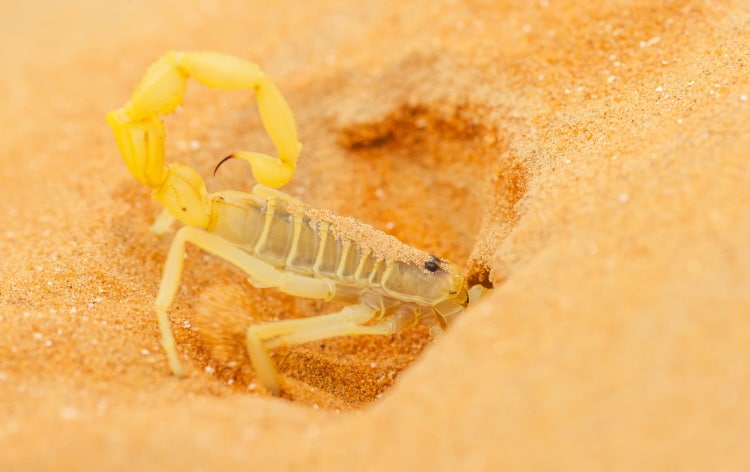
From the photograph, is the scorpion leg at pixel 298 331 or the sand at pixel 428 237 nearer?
the sand at pixel 428 237

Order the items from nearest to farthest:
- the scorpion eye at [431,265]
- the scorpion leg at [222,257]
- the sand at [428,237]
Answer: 1. the sand at [428,237]
2. the scorpion leg at [222,257]
3. the scorpion eye at [431,265]

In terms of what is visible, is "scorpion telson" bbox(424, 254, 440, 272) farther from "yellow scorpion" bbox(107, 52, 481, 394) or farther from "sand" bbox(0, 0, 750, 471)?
"sand" bbox(0, 0, 750, 471)

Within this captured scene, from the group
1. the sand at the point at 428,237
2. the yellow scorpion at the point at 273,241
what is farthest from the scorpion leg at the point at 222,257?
the sand at the point at 428,237

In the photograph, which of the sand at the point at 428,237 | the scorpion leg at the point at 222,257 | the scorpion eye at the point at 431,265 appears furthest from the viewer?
the scorpion eye at the point at 431,265

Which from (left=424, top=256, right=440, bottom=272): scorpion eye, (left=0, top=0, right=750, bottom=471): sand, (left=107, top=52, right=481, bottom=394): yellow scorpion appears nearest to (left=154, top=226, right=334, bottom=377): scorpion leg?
(left=107, top=52, right=481, bottom=394): yellow scorpion

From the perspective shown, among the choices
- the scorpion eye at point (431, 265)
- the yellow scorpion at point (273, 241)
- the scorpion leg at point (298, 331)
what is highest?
the scorpion eye at point (431, 265)

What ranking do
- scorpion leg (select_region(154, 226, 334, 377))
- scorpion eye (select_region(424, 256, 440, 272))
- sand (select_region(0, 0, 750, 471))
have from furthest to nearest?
scorpion eye (select_region(424, 256, 440, 272))
scorpion leg (select_region(154, 226, 334, 377))
sand (select_region(0, 0, 750, 471))

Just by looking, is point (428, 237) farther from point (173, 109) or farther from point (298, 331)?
point (173, 109)

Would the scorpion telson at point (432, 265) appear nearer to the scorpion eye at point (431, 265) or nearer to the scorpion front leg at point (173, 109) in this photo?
the scorpion eye at point (431, 265)

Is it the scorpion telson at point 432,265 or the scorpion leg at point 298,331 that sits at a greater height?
the scorpion telson at point 432,265

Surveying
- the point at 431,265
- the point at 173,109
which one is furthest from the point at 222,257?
the point at 431,265
